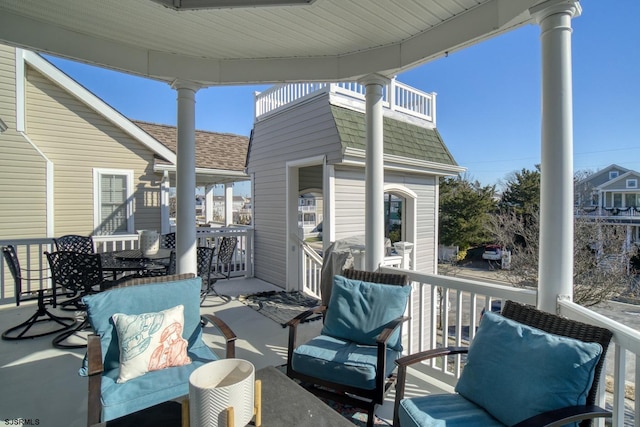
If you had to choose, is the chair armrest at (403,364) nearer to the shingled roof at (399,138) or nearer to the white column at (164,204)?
the shingled roof at (399,138)

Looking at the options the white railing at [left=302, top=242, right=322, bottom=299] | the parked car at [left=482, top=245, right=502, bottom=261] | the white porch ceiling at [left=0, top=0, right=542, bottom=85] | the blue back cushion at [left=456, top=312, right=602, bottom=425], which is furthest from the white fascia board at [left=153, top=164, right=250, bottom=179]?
the parked car at [left=482, top=245, right=502, bottom=261]

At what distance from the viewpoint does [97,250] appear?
6219 millimetres

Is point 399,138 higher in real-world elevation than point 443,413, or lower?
higher

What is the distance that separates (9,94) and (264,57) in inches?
235

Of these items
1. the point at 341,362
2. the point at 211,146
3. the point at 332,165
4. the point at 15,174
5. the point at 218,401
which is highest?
the point at 211,146

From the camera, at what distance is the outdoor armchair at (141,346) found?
1.86m

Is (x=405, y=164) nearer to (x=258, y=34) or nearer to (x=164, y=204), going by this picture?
(x=258, y=34)

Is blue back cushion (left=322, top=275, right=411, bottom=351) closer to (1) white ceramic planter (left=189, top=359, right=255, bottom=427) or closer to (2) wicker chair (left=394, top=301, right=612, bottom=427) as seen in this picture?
(2) wicker chair (left=394, top=301, right=612, bottom=427)

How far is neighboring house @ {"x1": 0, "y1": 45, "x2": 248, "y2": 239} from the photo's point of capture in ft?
20.3

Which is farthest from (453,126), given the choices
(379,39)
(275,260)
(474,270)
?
(379,39)

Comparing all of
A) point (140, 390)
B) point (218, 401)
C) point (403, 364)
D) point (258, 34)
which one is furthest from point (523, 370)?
point (258, 34)

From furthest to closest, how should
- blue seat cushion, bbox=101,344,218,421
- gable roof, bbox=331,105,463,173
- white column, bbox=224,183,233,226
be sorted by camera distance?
white column, bbox=224,183,233,226 < gable roof, bbox=331,105,463,173 < blue seat cushion, bbox=101,344,218,421

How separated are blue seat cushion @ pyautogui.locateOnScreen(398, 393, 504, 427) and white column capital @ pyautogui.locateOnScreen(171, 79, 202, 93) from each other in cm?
356

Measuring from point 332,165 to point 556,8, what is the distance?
3.88 m
